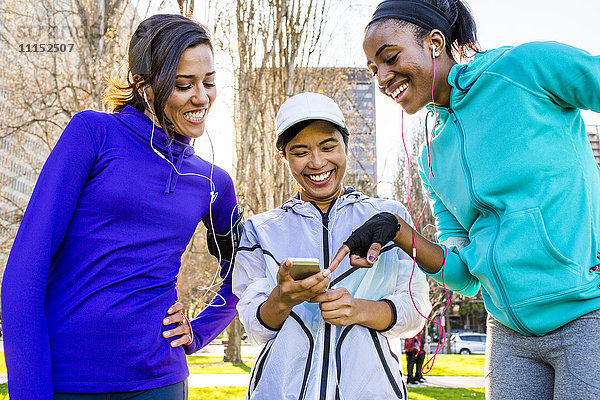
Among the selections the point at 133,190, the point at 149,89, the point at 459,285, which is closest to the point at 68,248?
the point at 133,190

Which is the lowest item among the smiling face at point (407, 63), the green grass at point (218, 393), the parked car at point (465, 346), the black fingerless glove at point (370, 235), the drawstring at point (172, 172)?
the parked car at point (465, 346)

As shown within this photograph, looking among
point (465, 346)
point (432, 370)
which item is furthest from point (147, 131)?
point (465, 346)

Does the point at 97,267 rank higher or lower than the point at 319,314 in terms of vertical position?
higher

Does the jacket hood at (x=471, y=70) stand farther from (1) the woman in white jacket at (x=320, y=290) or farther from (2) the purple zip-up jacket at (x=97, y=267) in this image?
(2) the purple zip-up jacket at (x=97, y=267)

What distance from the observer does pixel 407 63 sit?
203 centimetres

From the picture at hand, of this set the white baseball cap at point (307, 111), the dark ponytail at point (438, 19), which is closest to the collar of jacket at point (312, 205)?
the white baseball cap at point (307, 111)

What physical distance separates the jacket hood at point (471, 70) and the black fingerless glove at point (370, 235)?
557 millimetres

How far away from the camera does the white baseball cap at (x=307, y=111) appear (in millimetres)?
2193

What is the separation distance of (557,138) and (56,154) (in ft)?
5.46

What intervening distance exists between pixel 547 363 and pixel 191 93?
1.64 metres

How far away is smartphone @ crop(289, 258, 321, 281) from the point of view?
171 centimetres

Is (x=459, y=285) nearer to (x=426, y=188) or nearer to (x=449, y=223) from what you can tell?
(x=449, y=223)

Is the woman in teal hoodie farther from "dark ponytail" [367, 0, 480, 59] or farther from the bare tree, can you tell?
the bare tree

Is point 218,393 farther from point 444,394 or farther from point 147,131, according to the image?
point 147,131
